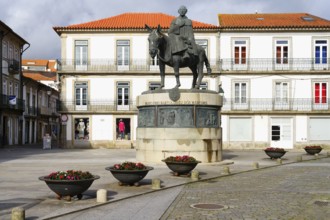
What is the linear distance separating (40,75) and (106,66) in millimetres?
29214

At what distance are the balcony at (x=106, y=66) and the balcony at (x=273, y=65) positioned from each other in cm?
148

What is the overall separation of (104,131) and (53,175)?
27.8m

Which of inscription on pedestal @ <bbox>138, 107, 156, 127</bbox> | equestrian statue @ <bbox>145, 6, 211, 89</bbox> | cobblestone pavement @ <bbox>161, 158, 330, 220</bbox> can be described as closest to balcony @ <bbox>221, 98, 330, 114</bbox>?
inscription on pedestal @ <bbox>138, 107, 156, 127</bbox>

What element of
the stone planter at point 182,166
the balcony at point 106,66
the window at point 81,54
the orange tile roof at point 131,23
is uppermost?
the orange tile roof at point 131,23

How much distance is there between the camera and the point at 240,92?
123 ft

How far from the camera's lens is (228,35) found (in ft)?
123

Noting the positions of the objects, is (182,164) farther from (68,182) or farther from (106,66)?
(106,66)

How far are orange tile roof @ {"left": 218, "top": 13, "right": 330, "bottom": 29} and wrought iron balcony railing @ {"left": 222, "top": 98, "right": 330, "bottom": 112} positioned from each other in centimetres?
639

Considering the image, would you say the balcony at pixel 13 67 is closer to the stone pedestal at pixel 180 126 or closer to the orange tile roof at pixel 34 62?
the stone pedestal at pixel 180 126

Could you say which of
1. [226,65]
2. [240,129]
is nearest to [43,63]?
[226,65]

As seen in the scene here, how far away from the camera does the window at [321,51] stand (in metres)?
37.5

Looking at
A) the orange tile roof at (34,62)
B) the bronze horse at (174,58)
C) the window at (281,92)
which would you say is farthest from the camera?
the orange tile roof at (34,62)

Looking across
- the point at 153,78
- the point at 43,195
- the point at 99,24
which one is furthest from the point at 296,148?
the point at 43,195

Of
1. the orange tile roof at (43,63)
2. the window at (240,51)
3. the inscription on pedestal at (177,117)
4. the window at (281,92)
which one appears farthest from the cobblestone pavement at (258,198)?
the orange tile roof at (43,63)
